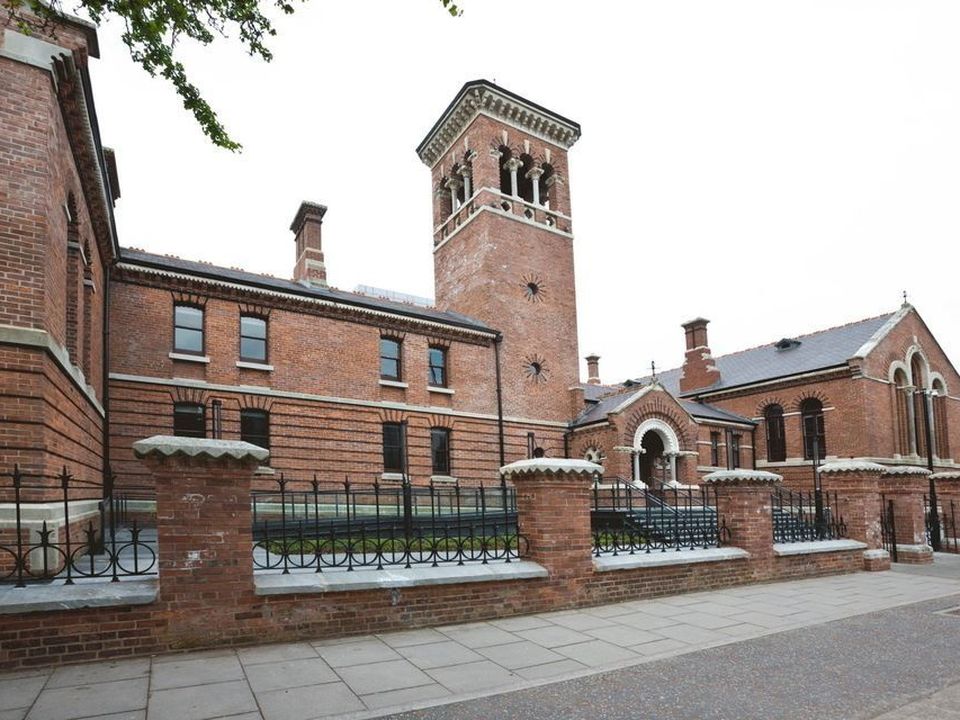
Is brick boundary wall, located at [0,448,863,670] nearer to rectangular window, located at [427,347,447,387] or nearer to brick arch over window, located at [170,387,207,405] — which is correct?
brick arch over window, located at [170,387,207,405]

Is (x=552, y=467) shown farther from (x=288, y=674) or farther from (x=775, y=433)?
(x=775, y=433)

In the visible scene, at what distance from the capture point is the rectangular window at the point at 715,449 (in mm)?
29016

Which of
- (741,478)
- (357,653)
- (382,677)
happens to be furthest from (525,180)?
(382,677)

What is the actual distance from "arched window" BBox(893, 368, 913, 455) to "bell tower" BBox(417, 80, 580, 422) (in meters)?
15.6

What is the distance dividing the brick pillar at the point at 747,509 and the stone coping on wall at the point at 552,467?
11.1 ft

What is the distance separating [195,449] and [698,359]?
1270 inches

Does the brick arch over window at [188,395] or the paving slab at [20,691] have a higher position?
the brick arch over window at [188,395]

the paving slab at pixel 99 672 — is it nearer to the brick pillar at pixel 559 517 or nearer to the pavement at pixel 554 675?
the pavement at pixel 554 675

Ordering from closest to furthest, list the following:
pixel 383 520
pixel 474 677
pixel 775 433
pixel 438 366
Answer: pixel 474 677 < pixel 383 520 < pixel 438 366 < pixel 775 433

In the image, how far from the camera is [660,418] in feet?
79.7

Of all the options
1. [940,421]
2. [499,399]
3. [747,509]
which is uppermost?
[499,399]

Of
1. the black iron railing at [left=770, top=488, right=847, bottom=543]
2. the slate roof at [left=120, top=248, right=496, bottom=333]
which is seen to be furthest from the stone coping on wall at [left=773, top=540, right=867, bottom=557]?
the slate roof at [left=120, top=248, right=496, bottom=333]

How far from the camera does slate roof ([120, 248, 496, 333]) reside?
56.3 feet

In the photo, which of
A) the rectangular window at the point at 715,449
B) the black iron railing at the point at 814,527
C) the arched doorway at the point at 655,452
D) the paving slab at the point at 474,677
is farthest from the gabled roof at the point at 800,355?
the paving slab at the point at 474,677
